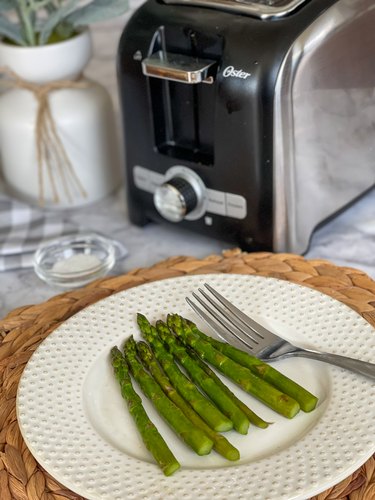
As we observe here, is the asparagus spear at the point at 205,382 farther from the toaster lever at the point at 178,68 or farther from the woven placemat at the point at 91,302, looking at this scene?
the toaster lever at the point at 178,68

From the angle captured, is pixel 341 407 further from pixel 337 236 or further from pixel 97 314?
pixel 337 236

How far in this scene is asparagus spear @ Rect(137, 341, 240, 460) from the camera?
64 centimetres

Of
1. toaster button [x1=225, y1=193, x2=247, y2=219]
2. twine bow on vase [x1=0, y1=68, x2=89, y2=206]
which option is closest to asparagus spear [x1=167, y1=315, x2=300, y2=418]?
toaster button [x1=225, y1=193, x2=247, y2=219]

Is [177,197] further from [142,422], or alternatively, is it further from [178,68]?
[142,422]

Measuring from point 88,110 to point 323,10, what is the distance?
0.34 m

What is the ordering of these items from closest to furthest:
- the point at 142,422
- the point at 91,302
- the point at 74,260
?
the point at 142,422
the point at 91,302
the point at 74,260

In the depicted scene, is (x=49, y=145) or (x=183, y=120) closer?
(x=183, y=120)

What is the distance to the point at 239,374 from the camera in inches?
28.0

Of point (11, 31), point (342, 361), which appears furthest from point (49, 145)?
point (342, 361)

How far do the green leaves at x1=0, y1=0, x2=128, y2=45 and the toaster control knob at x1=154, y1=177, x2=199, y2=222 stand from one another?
22cm

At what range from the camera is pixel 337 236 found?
3.28ft

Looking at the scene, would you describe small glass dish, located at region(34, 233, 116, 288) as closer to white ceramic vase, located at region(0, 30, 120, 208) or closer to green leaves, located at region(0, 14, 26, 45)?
white ceramic vase, located at region(0, 30, 120, 208)

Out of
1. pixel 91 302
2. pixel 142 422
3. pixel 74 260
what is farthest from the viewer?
pixel 74 260

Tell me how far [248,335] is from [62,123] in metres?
0.43
